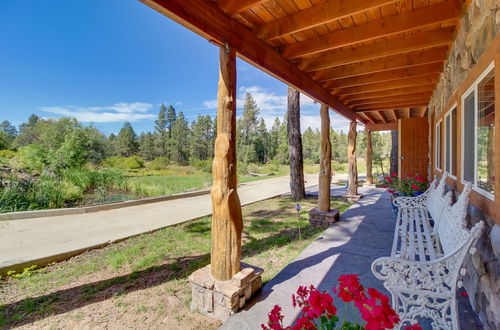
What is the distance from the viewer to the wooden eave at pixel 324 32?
6.23 feet

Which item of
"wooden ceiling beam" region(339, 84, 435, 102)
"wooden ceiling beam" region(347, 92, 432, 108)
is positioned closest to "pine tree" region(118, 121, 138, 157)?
"wooden ceiling beam" region(347, 92, 432, 108)

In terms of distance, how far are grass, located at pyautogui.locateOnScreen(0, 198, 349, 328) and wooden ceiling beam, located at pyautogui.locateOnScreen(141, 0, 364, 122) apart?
2.33 meters

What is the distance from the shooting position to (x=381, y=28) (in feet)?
7.43

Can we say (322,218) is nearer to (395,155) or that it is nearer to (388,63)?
(388,63)

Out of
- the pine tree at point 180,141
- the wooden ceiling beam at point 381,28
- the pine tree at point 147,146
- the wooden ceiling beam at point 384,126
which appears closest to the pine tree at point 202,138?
the pine tree at point 180,141

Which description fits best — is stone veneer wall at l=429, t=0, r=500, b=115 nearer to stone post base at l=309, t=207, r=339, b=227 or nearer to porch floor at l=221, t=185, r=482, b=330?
porch floor at l=221, t=185, r=482, b=330

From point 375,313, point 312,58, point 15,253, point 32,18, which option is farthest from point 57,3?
point 375,313

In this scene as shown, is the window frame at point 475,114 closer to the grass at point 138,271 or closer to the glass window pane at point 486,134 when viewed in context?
the glass window pane at point 486,134

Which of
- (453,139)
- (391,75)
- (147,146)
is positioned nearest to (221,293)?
(453,139)

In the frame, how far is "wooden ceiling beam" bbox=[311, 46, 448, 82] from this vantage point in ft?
9.56

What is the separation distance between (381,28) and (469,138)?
1353 mm

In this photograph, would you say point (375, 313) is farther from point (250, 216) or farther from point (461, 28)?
point (250, 216)

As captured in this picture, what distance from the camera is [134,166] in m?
15.9

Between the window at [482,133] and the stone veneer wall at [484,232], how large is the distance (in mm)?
202
